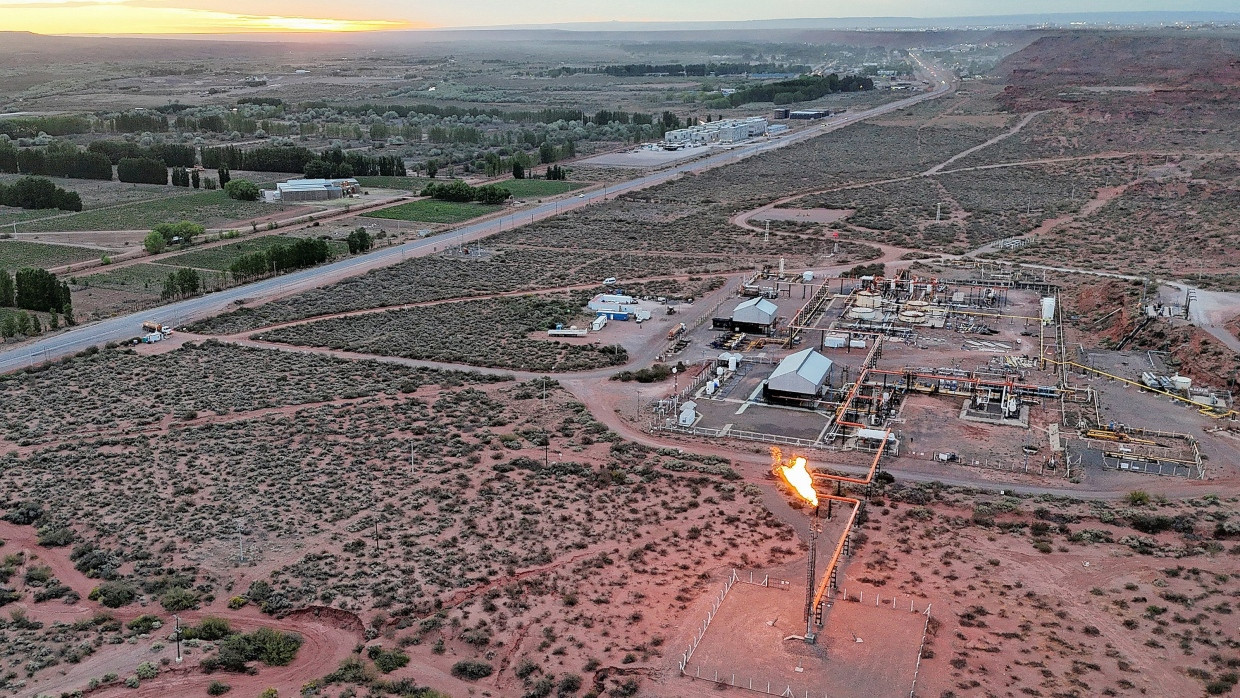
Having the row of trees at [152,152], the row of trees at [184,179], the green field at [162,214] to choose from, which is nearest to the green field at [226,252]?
the green field at [162,214]

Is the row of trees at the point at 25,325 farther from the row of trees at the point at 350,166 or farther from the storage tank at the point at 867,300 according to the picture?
the row of trees at the point at 350,166

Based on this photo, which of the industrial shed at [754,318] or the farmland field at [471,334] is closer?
the farmland field at [471,334]

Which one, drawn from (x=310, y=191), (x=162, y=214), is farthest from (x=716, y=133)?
(x=162, y=214)

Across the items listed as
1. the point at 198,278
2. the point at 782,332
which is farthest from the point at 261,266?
the point at 782,332

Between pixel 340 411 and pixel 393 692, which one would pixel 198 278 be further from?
pixel 393 692

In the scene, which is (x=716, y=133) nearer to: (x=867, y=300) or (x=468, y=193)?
(x=468, y=193)

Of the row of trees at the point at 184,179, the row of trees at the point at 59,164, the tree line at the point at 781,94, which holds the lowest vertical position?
the row of trees at the point at 184,179
